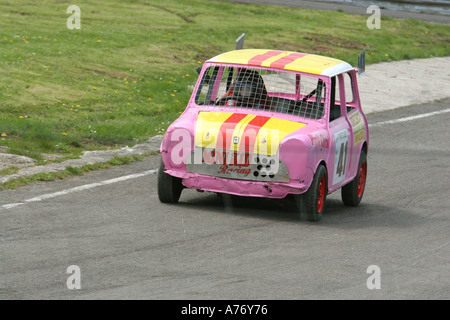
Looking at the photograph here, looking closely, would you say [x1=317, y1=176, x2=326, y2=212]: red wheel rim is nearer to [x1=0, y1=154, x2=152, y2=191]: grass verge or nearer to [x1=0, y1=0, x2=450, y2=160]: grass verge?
[x1=0, y1=154, x2=152, y2=191]: grass verge

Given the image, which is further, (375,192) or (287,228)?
(375,192)

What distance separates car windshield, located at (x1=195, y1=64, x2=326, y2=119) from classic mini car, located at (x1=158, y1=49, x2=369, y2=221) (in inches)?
0.4

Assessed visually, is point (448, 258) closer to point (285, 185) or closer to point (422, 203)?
point (285, 185)

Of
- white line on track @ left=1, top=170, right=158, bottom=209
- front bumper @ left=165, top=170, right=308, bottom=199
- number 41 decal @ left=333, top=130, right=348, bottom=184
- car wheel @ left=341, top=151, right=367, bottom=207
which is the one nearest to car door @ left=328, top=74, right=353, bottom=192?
number 41 decal @ left=333, top=130, right=348, bottom=184

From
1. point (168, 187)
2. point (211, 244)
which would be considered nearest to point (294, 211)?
point (168, 187)

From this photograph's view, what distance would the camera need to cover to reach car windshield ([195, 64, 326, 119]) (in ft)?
33.1

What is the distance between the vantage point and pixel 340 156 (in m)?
10.1

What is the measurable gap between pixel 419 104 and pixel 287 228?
11118mm

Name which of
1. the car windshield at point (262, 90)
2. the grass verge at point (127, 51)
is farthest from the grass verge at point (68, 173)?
the car windshield at point (262, 90)

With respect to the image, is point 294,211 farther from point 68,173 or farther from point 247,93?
point 68,173

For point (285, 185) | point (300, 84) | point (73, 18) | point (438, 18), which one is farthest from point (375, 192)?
point (438, 18)

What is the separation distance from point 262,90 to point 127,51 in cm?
1074

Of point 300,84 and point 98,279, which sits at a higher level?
point 300,84

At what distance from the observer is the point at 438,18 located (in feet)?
108
